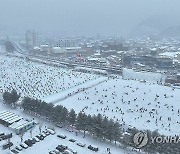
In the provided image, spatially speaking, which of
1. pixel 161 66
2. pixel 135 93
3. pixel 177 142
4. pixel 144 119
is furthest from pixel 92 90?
pixel 161 66

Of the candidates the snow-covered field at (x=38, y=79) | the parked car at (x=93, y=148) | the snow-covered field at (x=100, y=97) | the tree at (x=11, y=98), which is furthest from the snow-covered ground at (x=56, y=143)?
the snow-covered field at (x=38, y=79)

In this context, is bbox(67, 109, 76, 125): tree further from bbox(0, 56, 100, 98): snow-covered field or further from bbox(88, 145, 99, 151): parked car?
bbox(0, 56, 100, 98): snow-covered field

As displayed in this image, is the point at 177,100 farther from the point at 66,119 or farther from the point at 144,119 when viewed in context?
the point at 66,119

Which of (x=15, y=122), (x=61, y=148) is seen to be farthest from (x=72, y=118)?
(x=15, y=122)

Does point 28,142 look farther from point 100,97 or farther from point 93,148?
point 100,97

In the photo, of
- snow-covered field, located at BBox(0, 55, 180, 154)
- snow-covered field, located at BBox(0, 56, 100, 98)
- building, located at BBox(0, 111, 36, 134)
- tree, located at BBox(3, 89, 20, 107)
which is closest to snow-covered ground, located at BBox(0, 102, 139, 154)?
snow-covered field, located at BBox(0, 55, 180, 154)
